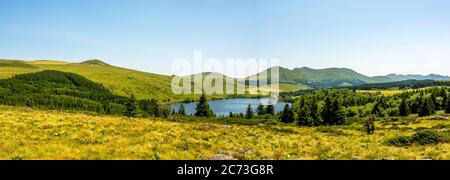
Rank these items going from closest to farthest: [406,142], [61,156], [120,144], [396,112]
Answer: [61,156], [120,144], [406,142], [396,112]

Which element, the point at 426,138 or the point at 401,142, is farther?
the point at 401,142

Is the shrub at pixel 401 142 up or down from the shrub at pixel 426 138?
down

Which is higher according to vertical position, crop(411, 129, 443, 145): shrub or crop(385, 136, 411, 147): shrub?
crop(411, 129, 443, 145): shrub

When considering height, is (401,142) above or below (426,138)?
below
